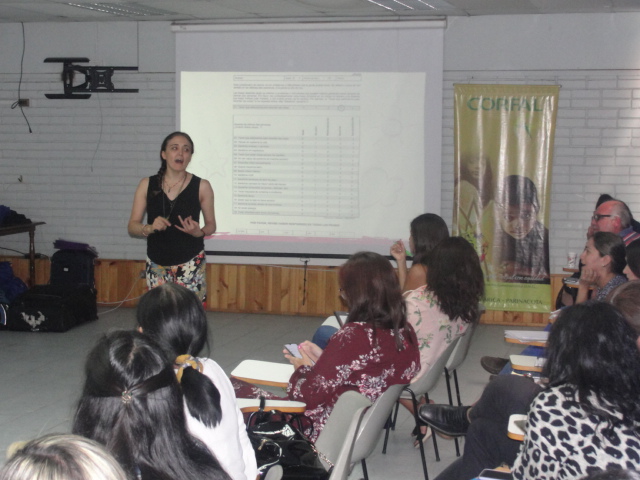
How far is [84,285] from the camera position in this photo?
280 inches

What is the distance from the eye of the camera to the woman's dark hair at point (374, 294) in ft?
9.28

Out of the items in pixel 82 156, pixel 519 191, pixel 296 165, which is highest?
pixel 82 156

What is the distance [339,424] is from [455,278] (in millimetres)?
1412

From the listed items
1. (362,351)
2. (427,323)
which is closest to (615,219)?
(427,323)

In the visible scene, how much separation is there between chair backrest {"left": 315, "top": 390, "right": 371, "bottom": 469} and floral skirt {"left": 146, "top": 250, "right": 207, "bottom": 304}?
1784 mm

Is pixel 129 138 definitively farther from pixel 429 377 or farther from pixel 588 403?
pixel 588 403

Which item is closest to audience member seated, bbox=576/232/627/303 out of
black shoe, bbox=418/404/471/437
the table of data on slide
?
black shoe, bbox=418/404/471/437

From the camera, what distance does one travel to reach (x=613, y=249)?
3668mm

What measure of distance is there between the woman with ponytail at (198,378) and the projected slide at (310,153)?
4763 millimetres

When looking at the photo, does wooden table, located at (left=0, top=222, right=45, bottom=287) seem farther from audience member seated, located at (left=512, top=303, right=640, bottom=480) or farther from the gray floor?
audience member seated, located at (left=512, top=303, right=640, bottom=480)

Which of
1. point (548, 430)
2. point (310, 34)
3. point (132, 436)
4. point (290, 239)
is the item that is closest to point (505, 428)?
point (548, 430)

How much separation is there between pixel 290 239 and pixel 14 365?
8.78 feet

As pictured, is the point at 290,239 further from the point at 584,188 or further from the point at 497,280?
the point at 584,188

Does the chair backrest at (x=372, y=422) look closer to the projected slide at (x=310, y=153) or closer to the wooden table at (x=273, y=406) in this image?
the wooden table at (x=273, y=406)
